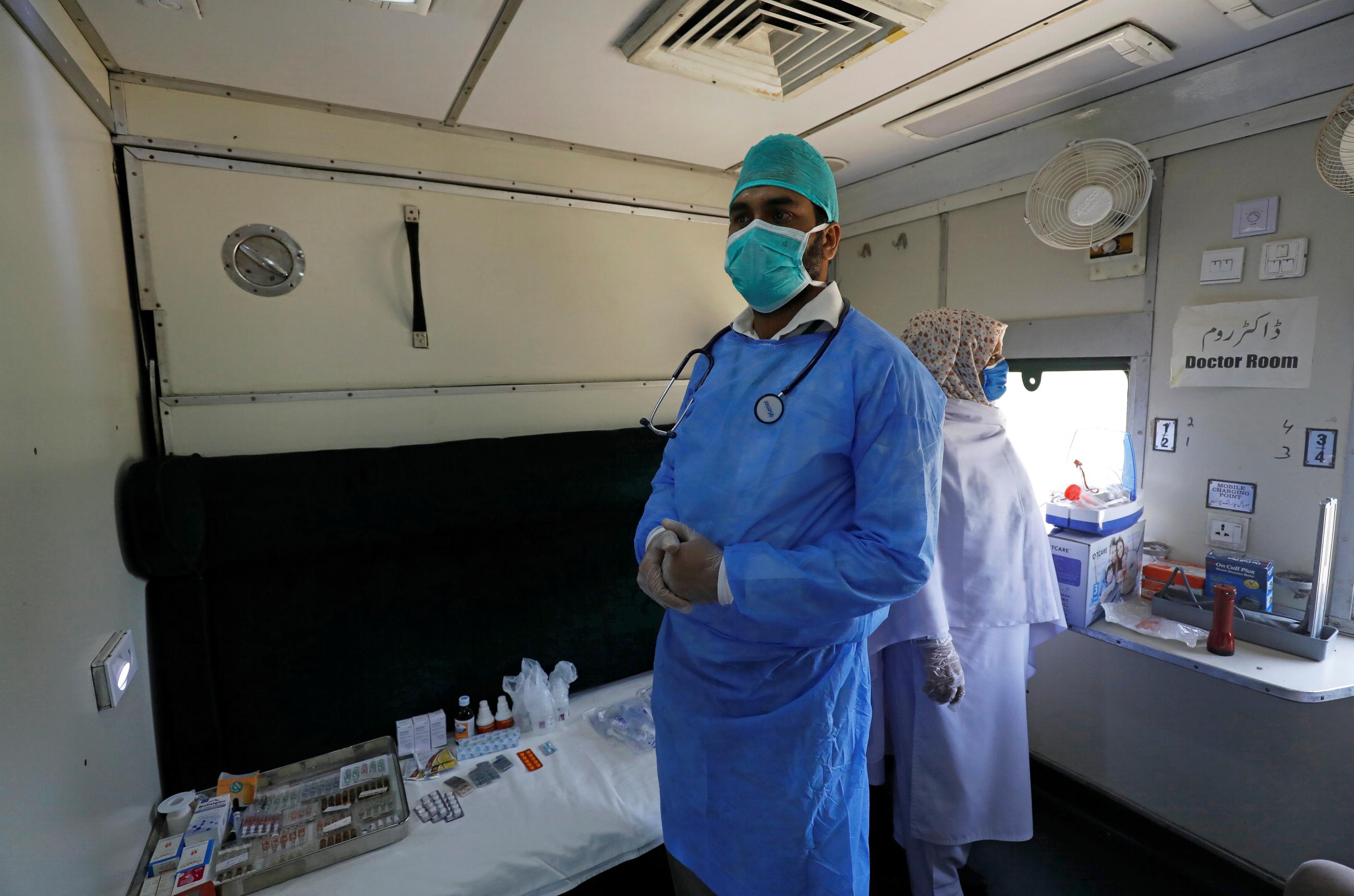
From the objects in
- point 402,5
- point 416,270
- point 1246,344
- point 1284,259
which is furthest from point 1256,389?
point 416,270

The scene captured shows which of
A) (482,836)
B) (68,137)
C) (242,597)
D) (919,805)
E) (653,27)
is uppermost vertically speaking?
(653,27)

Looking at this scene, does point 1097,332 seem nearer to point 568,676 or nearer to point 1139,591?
point 1139,591

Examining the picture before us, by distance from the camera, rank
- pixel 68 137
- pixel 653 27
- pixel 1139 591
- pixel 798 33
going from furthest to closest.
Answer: pixel 1139 591 → pixel 798 33 → pixel 653 27 → pixel 68 137

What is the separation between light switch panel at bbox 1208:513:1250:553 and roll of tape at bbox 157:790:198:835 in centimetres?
327

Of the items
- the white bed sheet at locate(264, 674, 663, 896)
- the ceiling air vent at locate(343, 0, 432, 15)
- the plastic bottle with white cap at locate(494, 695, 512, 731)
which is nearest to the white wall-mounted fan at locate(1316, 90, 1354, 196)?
the ceiling air vent at locate(343, 0, 432, 15)

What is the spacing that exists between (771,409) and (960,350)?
1.13 metres

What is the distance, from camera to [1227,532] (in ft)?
6.93

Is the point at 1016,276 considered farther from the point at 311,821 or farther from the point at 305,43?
the point at 311,821

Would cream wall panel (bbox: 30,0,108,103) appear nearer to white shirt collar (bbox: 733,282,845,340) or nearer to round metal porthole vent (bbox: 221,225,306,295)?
round metal porthole vent (bbox: 221,225,306,295)

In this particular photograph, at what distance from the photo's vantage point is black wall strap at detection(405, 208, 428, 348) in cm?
216

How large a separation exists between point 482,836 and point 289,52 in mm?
2187

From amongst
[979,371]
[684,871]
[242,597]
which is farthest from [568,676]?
[979,371]

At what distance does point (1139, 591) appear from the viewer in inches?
90.4

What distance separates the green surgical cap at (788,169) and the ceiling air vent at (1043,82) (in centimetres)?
115
